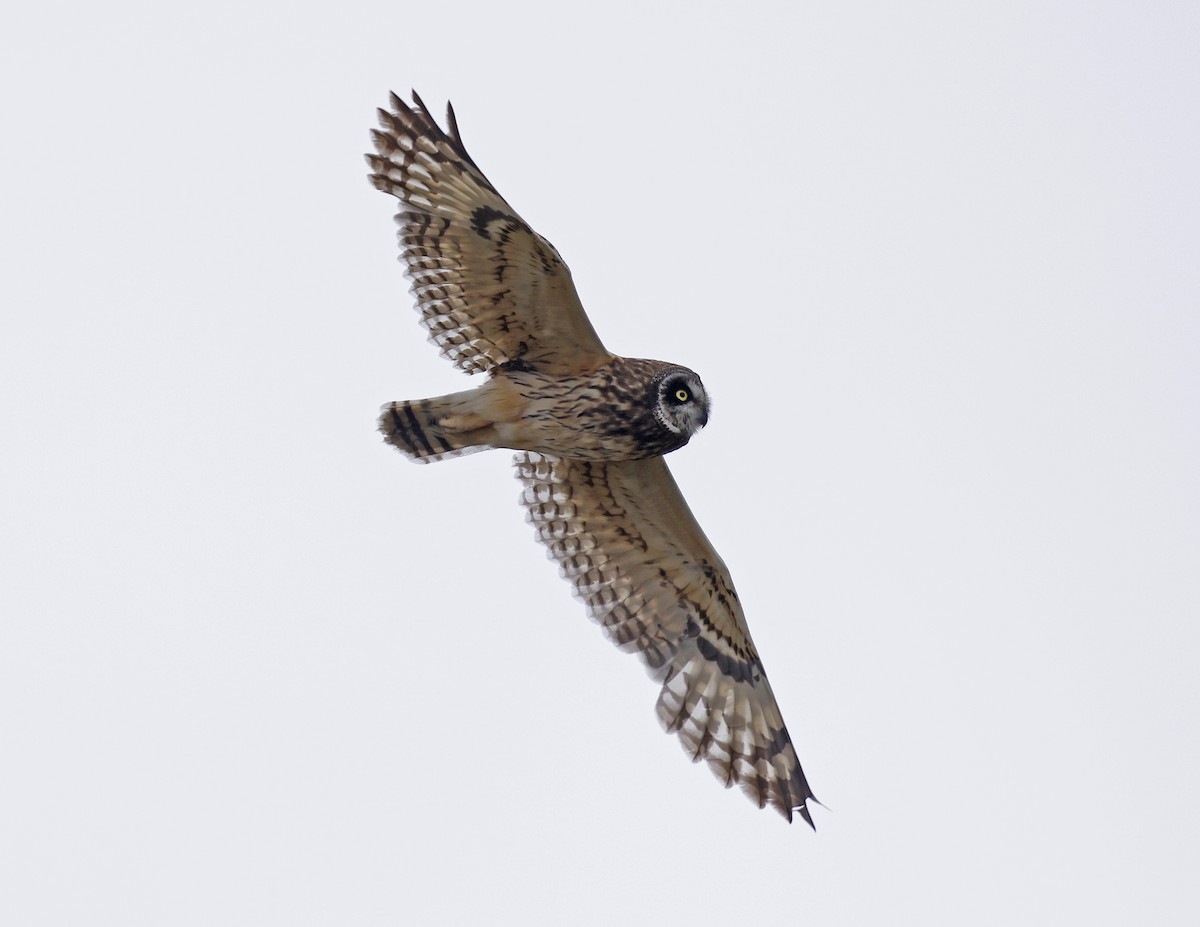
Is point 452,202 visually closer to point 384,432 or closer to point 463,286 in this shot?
point 463,286

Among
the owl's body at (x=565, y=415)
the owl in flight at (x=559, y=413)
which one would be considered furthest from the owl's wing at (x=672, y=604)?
the owl's body at (x=565, y=415)

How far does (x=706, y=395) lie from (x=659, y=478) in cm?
106

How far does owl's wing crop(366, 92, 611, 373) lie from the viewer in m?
10.2

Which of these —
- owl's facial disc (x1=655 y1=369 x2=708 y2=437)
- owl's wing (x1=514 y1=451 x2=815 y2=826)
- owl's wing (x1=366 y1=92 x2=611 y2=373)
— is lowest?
owl's wing (x1=514 y1=451 x2=815 y2=826)

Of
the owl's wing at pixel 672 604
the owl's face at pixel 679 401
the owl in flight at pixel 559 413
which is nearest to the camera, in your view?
the owl's face at pixel 679 401

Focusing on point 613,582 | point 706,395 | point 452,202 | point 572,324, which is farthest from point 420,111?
point 613,582

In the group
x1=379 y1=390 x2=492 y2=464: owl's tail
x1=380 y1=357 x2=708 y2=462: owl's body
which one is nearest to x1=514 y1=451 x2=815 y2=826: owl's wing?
x1=380 y1=357 x2=708 y2=462: owl's body

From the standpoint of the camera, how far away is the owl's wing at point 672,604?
11219 mm

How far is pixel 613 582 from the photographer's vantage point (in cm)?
1141

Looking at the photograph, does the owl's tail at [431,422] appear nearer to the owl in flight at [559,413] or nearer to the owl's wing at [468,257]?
the owl in flight at [559,413]

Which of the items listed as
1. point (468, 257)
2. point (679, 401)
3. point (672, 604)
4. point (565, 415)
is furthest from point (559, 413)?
point (672, 604)

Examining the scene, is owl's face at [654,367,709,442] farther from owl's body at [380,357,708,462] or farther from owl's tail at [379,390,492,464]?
owl's tail at [379,390,492,464]

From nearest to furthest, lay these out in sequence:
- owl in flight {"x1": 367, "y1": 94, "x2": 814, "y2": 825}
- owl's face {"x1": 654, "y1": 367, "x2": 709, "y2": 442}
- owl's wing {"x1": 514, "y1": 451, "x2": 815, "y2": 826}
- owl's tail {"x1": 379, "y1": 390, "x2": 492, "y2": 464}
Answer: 1. owl's face {"x1": 654, "y1": 367, "x2": 709, "y2": 442}
2. owl in flight {"x1": 367, "y1": 94, "x2": 814, "y2": 825}
3. owl's tail {"x1": 379, "y1": 390, "x2": 492, "y2": 464}
4. owl's wing {"x1": 514, "y1": 451, "x2": 815, "y2": 826}

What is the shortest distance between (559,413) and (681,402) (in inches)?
30.7
